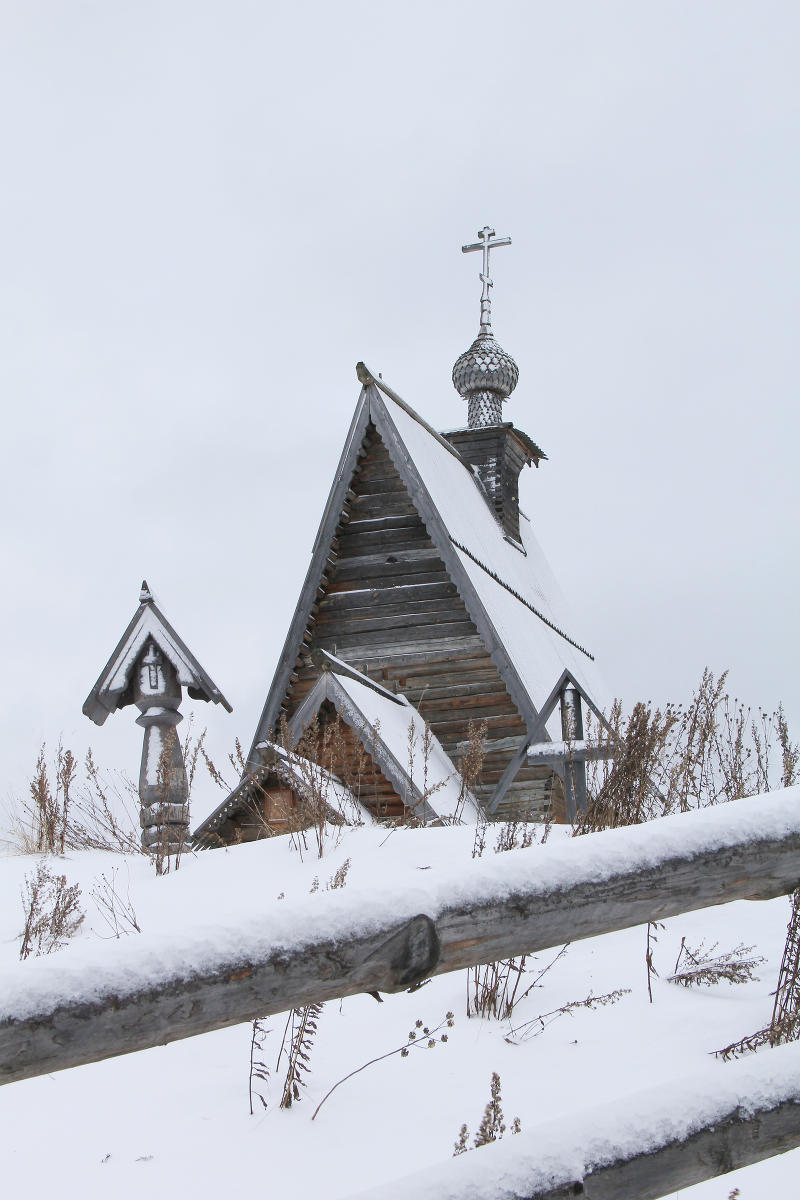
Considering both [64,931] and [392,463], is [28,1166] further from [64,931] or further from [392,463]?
[392,463]

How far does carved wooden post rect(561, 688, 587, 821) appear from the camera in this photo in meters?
9.08

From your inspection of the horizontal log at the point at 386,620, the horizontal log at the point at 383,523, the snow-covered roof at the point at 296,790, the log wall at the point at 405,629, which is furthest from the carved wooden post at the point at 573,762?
the horizontal log at the point at 383,523

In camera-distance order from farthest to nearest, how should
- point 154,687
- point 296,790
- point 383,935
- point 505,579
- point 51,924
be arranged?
point 505,579, point 154,687, point 296,790, point 51,924, point 383,935

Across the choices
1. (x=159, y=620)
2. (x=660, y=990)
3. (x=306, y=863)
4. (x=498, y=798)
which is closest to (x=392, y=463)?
(x=498, y=798)

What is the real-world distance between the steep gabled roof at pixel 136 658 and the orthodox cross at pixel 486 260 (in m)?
13.6

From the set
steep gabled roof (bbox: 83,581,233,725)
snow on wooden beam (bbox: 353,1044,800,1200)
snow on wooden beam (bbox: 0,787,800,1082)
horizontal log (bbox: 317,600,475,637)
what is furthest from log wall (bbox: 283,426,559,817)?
snow on wooden beam (bbox: 353,1044,800,1200)

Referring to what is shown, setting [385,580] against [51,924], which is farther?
[385,580]

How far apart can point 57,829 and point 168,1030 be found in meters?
7.69

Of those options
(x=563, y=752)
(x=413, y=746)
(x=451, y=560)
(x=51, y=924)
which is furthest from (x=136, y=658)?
(x=451, y=560)

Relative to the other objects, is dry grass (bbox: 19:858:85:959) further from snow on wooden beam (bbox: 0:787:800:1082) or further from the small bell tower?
the small bell tower

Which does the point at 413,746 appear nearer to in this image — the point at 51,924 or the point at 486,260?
the point at 51,924

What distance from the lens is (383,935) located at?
196 cm

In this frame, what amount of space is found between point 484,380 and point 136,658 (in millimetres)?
12644

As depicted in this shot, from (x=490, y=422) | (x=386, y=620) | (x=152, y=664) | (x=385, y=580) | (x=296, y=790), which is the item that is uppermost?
(x=490, y=422)
